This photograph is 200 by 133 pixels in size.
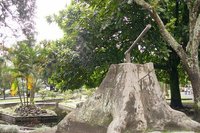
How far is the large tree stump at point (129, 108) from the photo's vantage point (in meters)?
9.05

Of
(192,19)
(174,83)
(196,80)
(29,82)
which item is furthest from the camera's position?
(29,82)

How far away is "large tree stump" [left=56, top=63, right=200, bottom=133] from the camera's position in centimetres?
905

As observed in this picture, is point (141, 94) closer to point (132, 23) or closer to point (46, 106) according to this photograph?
point (132, 23)

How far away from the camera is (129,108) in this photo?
9.09m

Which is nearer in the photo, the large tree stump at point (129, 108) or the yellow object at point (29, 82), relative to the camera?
the large tree stump at point (129, 108)

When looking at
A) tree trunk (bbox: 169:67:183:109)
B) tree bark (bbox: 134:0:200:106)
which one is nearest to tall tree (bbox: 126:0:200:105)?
tree bark (bbox: 134:0:200:106)

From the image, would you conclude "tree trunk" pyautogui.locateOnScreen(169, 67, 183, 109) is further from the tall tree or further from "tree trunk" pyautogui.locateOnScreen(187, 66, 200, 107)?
"tree trunk" pyautogui.locateOnScreen(187, 66, 200, 107)

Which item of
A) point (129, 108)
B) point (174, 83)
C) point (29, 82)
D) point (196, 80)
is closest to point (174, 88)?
point (174, 83)

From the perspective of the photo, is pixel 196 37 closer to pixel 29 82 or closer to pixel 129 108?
pixel 129 108

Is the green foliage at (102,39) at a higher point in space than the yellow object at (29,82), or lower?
higher

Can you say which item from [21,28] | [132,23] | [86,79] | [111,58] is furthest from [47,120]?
[21,28]

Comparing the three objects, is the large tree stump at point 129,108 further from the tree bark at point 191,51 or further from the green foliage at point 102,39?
the green foliage at point 102,39

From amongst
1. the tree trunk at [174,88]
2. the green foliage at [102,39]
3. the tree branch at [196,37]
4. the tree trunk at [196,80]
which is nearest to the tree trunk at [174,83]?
the tree trunk at [174,88]

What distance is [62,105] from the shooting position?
2852 cm
